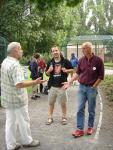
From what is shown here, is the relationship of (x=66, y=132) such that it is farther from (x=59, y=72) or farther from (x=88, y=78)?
(x=59, y=72)

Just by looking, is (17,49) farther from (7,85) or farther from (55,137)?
(55,137)

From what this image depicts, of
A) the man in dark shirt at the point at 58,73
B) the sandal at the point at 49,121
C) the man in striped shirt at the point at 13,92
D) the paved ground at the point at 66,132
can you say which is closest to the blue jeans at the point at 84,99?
the paved ground at the point at 66,132

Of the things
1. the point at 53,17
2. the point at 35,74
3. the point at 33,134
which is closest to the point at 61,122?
the point at 33,134

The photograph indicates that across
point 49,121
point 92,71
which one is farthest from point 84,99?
point 49,121

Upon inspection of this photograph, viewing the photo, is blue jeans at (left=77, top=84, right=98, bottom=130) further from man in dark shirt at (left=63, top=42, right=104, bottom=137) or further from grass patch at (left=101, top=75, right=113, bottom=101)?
grass patch at (left=101, top=75, right=113, bottom=101)

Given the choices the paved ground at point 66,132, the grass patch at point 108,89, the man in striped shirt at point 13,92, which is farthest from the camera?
the grass patch at point 108,89

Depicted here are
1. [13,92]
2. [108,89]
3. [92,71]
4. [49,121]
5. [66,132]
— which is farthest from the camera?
[108,89]

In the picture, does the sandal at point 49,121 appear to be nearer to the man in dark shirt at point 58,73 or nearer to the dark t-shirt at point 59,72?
the man in dark shirt at point 58,73

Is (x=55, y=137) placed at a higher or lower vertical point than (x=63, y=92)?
lower

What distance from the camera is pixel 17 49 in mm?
8203

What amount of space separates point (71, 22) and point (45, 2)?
34351mm

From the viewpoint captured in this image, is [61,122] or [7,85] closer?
[7,85]

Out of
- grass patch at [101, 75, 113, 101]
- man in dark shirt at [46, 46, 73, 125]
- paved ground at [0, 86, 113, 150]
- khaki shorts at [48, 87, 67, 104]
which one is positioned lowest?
grass patch at [101, 75, 113, 101]

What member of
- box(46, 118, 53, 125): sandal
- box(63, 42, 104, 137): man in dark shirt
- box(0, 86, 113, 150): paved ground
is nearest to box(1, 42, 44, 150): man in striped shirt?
box(0, 86, 113, 150): paved ground
